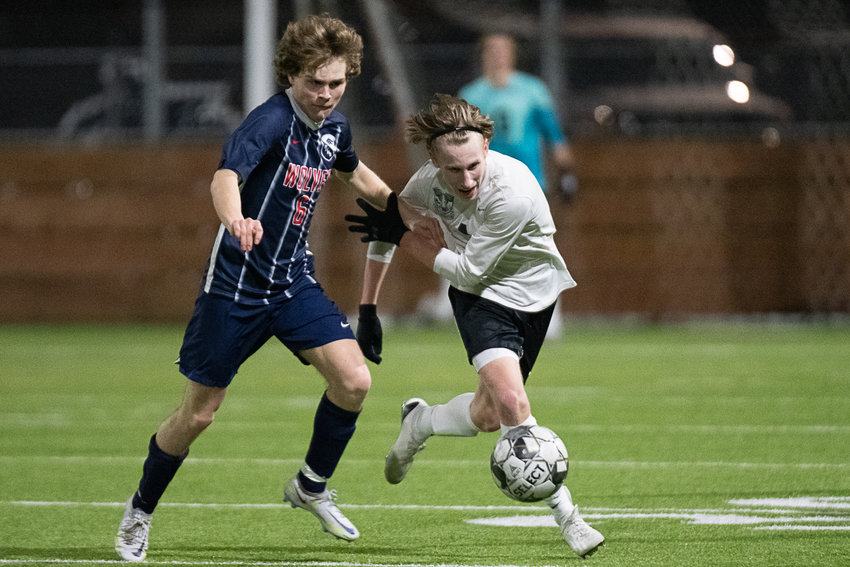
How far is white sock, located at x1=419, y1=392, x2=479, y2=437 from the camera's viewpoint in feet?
16.4

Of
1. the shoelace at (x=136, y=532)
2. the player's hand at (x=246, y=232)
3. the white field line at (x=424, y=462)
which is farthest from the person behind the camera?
→ the white field line at (x=424, y=462)

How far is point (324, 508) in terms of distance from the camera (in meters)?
4.75

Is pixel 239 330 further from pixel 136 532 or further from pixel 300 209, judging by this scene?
pixel 136 532

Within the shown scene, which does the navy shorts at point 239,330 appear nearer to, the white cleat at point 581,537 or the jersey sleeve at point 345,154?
the jersey sleeve at point 345,154

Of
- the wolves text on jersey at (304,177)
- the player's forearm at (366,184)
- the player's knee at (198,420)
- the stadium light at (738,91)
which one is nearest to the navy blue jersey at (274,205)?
the wolves text on jersey at (304,177)

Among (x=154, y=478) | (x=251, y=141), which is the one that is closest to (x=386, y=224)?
(x=251, y=141)

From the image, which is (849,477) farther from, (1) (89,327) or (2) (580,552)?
(1) (89,327)

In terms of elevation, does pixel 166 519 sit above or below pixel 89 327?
above

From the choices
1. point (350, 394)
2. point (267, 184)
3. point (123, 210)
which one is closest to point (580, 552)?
point (350, 394)

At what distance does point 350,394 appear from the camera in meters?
4.68

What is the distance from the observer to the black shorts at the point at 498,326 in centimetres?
468

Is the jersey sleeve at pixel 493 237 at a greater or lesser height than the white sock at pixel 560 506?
greater

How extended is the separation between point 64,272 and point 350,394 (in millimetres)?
12474

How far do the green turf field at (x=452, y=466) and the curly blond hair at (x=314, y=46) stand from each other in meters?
1.59
